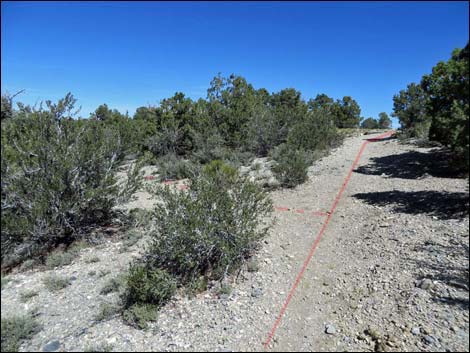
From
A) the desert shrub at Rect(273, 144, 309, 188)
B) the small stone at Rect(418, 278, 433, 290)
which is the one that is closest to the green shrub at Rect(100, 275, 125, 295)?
the small stone at Rect(418, 278, 433, 290)

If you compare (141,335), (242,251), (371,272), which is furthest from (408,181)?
(141,335)

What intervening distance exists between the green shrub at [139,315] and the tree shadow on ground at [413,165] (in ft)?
27.6

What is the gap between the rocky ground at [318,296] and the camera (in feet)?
9.46

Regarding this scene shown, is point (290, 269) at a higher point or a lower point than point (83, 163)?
lower

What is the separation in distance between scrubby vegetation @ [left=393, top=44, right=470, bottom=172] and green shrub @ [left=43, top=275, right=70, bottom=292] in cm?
641

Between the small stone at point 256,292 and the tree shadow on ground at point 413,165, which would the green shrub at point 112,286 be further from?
the tree shadow on ground at point 413,165

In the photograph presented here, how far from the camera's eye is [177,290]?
4031mm

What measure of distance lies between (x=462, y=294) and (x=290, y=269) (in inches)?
83.9

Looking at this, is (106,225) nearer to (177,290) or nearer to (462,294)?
(177,290)

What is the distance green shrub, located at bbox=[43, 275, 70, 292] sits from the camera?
412cm

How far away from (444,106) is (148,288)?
31.2 feet

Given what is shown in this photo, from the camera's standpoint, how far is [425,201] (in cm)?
641

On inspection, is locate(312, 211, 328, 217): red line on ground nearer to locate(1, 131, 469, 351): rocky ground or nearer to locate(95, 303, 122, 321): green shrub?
locate(1, 131, 469, 351): rocky ground

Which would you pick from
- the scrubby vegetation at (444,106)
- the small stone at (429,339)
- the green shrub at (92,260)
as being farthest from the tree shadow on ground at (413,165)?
the green shrub at (92,260)
